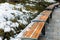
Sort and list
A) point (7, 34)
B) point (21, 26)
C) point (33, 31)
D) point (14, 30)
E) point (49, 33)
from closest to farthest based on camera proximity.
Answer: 1. point (33, 31)
2. point (7, 34)
3. point (14, 30)
4. point (21, 26)
5. point (49, 33)

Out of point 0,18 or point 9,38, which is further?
point 0,18

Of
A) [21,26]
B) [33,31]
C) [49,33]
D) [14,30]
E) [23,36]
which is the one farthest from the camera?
[49,33]

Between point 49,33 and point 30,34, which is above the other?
point 30,34

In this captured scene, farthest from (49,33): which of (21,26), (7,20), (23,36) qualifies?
(23,36)

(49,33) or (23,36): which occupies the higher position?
(23,36)

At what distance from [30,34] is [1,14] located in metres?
2.29

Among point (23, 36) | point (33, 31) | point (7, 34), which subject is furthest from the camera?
point (7, 34)

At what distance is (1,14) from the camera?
7336 millimetres

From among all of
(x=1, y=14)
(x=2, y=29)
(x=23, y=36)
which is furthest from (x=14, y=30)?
(x=23, y=36)

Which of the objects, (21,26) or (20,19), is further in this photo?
(20,19)

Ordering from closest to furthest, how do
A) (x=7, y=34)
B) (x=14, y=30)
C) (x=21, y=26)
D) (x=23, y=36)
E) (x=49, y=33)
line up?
(x=23, y=36), (x=7, y=34), (x=14, y=30), (x=21, y=26), (x=49, y=33)

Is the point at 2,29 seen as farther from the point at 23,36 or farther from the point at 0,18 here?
the point at 23,36

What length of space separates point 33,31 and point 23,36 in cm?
67

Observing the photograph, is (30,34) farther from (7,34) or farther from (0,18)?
(0,18)
